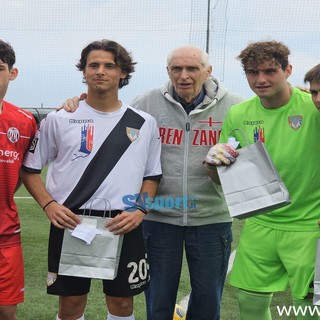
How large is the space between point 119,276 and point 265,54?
5.01 feet

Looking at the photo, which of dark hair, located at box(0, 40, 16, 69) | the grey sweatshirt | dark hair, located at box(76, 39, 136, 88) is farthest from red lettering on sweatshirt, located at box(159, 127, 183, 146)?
dark hair, located at box(0, 40, 16, 69)

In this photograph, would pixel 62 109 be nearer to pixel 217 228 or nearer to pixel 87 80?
pixel 87 80

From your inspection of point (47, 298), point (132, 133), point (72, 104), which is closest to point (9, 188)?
point (72, 104)

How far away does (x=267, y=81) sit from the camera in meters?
3.35

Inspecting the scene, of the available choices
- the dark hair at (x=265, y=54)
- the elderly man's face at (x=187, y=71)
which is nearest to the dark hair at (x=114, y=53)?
the elderly man's face at (x=187, y=71)

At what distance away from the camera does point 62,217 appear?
335 cm

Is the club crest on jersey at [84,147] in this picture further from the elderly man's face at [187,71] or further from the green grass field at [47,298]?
the green grass field at [47,298]

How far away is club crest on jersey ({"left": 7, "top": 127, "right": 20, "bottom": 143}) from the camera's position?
342 centimetres

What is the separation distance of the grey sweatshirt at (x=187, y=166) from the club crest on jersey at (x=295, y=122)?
1.91 ft

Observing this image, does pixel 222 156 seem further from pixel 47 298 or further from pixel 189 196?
pixel 47 298

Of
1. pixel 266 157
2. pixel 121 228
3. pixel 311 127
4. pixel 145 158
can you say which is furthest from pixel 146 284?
pixel 311 127

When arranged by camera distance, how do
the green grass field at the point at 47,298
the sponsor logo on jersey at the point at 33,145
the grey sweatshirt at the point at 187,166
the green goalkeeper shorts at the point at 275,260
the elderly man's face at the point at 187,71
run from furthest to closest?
the green grass field at the point at 47,298 < the grey sweatshirt at the point at 187,166 < the elderly man's face at the point at 187,71 < the sponsor logo on jersey at the point at 33,145 < the green goalkeeper shorts at the point at 275,260

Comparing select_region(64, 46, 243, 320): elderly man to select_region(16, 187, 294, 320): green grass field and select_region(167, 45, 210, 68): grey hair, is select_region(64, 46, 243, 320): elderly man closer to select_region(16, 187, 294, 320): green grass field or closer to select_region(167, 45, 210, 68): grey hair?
select_region(167, 45, 210, 68): grey hair

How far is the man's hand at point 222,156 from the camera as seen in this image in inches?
131
